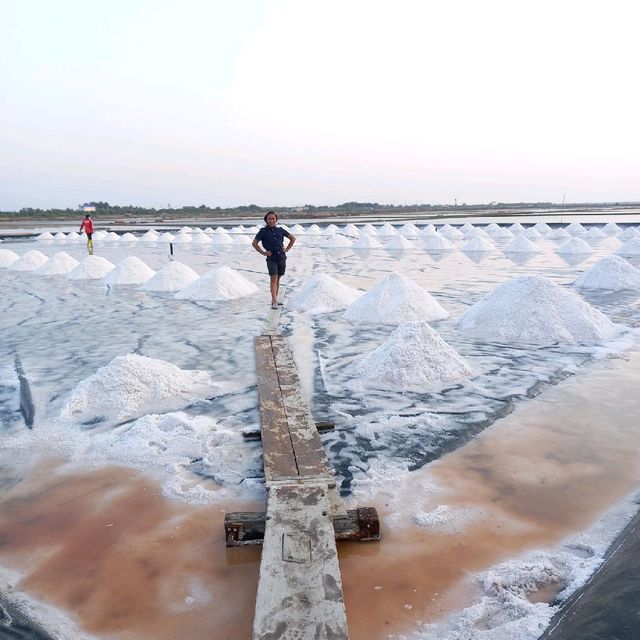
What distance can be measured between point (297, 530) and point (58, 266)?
1133 centimetres

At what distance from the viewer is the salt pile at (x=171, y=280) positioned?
8867mm

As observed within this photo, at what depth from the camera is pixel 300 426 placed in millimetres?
2885

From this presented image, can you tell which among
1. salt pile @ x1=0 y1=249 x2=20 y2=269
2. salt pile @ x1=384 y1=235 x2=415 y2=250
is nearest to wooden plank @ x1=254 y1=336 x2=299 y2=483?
salt pile @ x1=0 y1=249 x2=20 y2=269

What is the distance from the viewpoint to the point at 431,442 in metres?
3.12

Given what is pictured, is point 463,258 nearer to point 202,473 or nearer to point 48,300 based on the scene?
point 48,300

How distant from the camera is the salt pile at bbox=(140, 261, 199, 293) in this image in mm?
8867

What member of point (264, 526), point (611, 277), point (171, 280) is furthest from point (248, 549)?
point (611, 277)

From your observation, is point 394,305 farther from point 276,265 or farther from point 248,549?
point 248,549

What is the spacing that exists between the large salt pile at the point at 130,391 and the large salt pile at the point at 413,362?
1281 mm

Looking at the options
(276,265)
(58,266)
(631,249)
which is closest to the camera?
(276,265)

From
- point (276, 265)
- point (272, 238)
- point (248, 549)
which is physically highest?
point (272, 238)

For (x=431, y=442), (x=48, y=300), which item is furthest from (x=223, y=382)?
(x=48, y=300)

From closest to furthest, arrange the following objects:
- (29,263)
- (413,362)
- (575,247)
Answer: (413,362)
(29,263)
(575,247)

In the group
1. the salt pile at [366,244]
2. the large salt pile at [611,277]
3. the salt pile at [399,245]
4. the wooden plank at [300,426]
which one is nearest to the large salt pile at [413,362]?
the wooden plank at [300,426]
